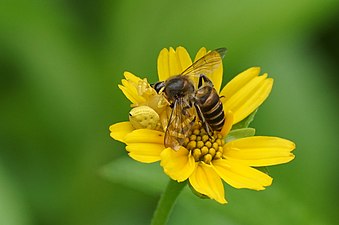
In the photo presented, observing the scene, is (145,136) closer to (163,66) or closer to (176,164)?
(176,164)

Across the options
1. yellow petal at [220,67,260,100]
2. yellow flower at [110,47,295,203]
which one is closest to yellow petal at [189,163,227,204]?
yellow flower at [110,47,295,203]

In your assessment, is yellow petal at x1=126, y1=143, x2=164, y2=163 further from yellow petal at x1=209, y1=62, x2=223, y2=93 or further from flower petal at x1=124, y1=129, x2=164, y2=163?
yellow petal at x1=209, y1=62, x2=223, y2=93

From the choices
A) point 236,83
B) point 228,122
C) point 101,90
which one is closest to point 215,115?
point 228,122

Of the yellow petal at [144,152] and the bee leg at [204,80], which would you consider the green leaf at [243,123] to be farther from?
the yellow petal at [144,152]

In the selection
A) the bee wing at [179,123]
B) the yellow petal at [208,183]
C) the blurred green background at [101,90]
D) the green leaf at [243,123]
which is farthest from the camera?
the blurred green background at [101,90]

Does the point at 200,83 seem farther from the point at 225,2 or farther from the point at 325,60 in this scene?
the point at 325,60

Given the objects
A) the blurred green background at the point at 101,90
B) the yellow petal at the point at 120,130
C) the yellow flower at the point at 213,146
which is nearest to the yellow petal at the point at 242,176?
the yellow flower at the point at 213,146

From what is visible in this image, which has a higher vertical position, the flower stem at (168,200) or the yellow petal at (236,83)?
the yellow petal at (236,83)

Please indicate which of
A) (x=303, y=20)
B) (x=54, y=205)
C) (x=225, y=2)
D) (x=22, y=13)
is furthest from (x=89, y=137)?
(x=303, y=20)
